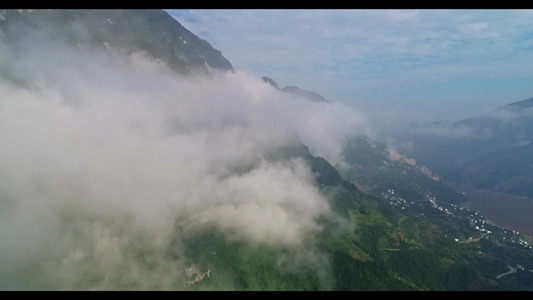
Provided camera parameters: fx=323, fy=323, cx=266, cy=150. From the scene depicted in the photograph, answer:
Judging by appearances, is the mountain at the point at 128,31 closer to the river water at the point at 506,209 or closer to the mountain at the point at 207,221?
the mountain at the point at 207,221

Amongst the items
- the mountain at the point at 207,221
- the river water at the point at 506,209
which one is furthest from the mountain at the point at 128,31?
the river water at the point at 506,209

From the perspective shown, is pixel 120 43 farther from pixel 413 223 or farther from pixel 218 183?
pixel 413 223

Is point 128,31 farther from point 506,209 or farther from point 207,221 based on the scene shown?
point 506,209

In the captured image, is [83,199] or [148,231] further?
[83,199]

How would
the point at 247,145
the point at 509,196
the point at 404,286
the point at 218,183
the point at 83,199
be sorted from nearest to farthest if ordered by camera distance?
the point at 404,286
the point at 83,199
the point at 218,183
the point at 247,145
the point at 509,196
